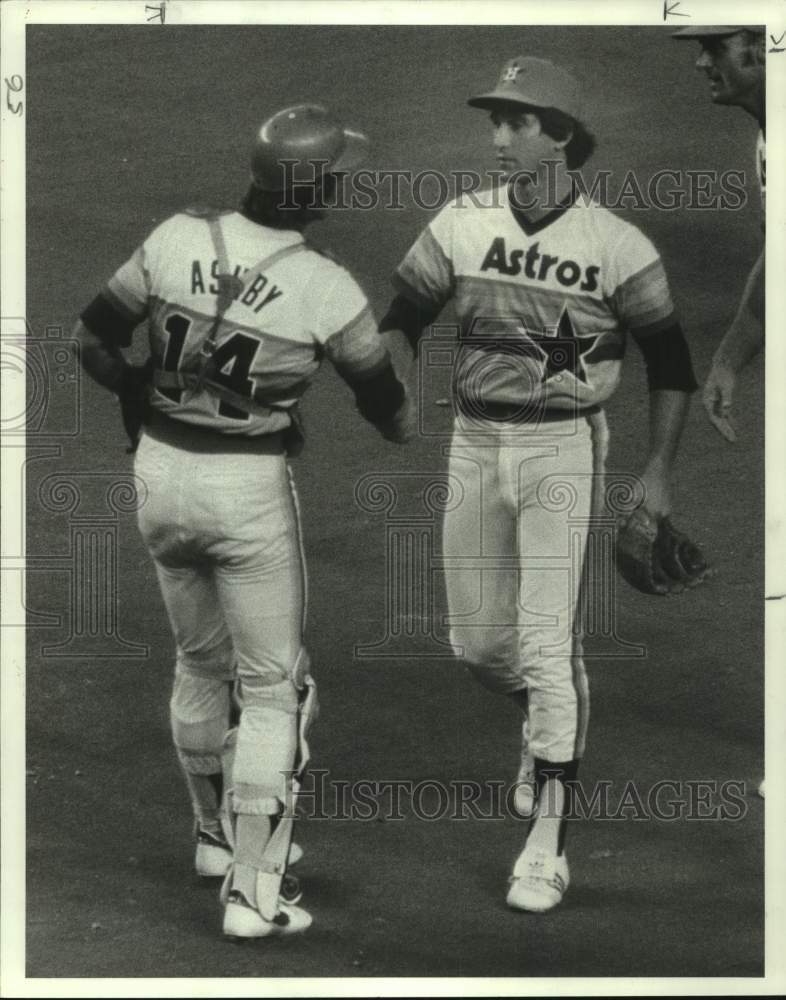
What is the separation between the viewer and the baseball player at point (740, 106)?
5754mm

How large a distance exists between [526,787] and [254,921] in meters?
1.02

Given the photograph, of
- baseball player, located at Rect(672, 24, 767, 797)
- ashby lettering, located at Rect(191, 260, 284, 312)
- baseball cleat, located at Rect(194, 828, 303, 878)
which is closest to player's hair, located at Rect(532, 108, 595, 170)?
baseball player, located at Rect(672, 24, 767, 797)

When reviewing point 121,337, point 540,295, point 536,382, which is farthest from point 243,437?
point 540,295

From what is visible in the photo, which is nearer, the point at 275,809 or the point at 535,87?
the point at 275,809

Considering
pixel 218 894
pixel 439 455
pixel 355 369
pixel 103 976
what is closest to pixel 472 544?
pixel 439 455

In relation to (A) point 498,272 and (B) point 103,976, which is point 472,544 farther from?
(B) point 103,976

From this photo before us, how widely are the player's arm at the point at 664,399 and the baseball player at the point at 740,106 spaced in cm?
11

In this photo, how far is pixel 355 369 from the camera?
5484mm

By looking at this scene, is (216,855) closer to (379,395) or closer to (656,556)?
(379,395)

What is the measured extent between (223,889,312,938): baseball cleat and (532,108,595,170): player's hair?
8.77 ft

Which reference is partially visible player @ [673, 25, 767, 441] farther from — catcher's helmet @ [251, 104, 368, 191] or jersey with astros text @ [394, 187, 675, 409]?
→ catcher's helmet @ [251, 104, 368, 191]

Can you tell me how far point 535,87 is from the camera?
5.61 meters

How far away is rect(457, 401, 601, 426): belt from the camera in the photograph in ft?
18.3

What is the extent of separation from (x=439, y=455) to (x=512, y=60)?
4.46ft
